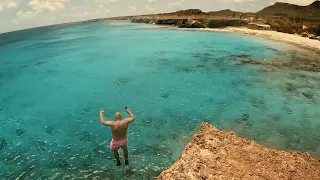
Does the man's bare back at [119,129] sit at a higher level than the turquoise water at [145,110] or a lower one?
higher

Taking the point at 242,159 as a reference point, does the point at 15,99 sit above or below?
below

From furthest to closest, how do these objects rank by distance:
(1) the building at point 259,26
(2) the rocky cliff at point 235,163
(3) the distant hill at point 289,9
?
(3) the distant hill at point 289,9
(1) the building at point 259,26
(2) the rocky cliff at point 235,163

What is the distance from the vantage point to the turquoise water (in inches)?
536

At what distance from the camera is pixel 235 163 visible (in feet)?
27.9

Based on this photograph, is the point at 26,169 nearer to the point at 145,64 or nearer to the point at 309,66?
the point at 145,64

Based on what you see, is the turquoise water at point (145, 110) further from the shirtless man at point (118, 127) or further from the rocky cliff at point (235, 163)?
the rocky cliff at point (235, 163)

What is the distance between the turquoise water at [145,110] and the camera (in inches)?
536

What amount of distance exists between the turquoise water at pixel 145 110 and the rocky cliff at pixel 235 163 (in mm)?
3541

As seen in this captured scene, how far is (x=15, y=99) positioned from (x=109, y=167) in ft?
59.9

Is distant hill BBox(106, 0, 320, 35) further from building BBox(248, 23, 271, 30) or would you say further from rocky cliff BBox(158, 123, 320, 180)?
rocky cliff BBox(158, 123, 320, 180)

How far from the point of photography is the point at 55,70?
38.7 m

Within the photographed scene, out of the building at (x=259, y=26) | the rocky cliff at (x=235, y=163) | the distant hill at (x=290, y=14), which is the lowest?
the rocky cliff at (x=235, y=163)

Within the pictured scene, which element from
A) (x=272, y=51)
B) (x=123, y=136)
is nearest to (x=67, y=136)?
(x=123, y=136)

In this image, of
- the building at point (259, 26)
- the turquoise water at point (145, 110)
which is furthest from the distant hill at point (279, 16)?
the turquoise water at point (145, 110)
